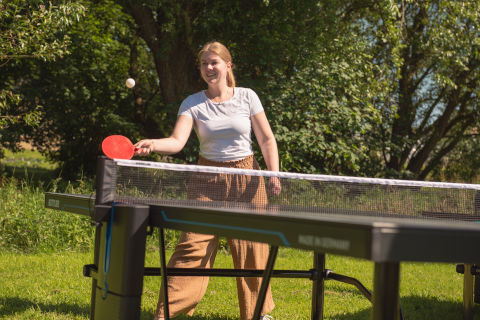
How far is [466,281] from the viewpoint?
413cm

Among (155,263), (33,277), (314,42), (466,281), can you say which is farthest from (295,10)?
(466,281)

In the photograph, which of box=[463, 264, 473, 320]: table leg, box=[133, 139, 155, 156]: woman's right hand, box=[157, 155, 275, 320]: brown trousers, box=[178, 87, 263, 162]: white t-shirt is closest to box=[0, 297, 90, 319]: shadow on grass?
box=[157, 155, 275, 320]: brown trousers

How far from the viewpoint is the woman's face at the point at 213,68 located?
12.5 feet

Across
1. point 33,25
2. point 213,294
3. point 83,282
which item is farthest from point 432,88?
point 83,282

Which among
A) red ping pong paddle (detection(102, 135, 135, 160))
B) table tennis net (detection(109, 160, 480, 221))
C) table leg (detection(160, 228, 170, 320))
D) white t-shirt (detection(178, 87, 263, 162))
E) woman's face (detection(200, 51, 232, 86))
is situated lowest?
table leg (detection(160, 228, 170, 320))

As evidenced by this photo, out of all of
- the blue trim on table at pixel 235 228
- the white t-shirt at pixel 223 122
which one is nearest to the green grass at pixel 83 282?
the white t-shirt at pixel 223 122

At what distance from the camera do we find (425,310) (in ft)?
17.9

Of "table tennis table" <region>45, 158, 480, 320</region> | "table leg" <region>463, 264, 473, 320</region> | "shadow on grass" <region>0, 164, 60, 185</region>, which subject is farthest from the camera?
"shadow on grass" <region>0, 164, 60, 185</region>

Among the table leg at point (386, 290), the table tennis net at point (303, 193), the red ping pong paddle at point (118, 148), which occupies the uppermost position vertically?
the red ping pong paddle at point (118, 148)

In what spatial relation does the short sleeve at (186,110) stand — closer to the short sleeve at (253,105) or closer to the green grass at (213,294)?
the short sleeve at (253,105)

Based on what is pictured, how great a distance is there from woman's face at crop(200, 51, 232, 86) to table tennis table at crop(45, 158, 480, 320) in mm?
1191

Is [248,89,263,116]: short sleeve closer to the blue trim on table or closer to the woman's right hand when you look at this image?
the woman's right hand

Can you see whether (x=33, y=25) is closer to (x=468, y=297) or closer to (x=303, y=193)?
(x=303, y=193)

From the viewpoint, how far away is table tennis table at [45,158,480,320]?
1573mm
